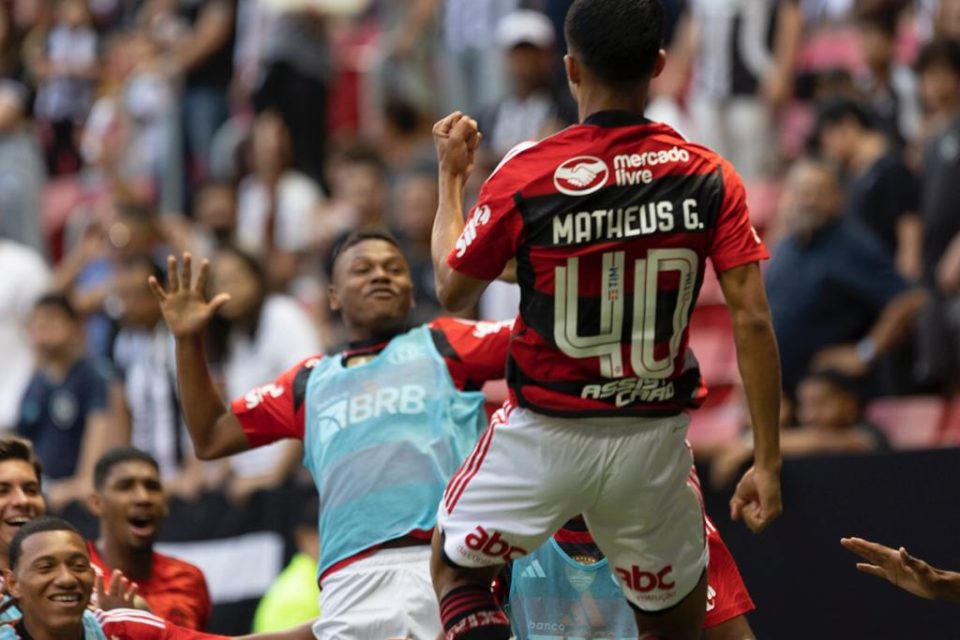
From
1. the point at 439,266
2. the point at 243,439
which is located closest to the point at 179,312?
the point at 243,439

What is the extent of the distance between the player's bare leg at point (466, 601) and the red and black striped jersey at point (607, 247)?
522 mm

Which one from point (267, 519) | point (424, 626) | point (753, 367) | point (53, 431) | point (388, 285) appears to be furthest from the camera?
point (53, 431)

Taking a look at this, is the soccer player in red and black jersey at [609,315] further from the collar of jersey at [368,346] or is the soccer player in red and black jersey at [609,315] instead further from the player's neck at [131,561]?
the player's neck at [131,561]

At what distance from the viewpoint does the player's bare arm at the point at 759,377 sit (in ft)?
17.6

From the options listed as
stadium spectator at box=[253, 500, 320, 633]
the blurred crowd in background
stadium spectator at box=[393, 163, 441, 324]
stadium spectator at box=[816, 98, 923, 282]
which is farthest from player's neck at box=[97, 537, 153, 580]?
stadium spectator at box=[816, 98, 923, 282]

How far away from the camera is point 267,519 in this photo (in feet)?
32.4

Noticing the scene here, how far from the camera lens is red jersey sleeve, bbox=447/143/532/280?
536cm

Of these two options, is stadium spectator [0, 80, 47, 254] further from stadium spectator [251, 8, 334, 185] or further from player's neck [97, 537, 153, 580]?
player's neck [97, 537, 153, 580]

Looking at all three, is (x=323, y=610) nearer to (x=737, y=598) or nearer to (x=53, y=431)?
(x=737, y=598)

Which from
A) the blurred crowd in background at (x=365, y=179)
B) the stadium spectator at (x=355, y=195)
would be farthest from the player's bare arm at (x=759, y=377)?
the stadium spectator at (x=355, y=195)

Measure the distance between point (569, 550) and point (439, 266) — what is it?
1.60m

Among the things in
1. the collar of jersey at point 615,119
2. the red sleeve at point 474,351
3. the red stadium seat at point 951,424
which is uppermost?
the collar of jersey at point 615,119

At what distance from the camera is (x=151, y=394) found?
412 inches

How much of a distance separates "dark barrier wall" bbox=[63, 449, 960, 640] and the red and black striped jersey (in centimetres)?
288
